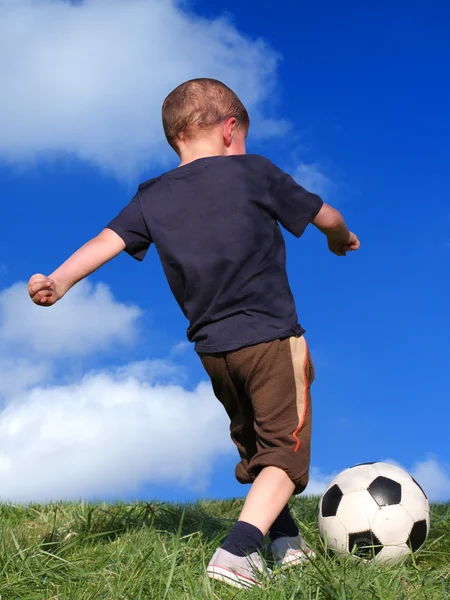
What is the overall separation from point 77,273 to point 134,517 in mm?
2172

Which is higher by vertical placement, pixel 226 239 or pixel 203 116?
pixel 203 116

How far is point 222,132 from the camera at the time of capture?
148 inches

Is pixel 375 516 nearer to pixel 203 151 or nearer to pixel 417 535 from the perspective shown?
pixel 417 535

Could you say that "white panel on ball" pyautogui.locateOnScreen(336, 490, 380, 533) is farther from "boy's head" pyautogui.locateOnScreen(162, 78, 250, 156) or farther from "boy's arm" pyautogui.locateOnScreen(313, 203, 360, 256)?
"boy's head" pyautogui.locateOnScreen(162, 78, 250, 156)

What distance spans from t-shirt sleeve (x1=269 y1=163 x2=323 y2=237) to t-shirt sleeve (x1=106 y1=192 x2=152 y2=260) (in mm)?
695

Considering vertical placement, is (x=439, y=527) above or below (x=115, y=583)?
above

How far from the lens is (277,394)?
3.50 metres

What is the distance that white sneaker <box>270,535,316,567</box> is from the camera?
3.84 meters

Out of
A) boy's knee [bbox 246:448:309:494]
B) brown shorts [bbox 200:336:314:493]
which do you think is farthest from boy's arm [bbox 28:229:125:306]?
boy's knee [bbox 246:448:309:494]

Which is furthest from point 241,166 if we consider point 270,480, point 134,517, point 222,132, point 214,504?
point 214,504

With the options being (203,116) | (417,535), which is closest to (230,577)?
(417,535)

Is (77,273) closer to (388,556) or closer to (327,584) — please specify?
(327,584)

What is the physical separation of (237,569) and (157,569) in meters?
0.39

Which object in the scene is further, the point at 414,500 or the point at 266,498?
the point at 414,500
